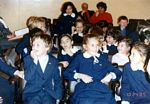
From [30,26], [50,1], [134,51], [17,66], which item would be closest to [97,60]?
[134,51]

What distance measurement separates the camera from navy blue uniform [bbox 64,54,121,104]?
3.73 meters

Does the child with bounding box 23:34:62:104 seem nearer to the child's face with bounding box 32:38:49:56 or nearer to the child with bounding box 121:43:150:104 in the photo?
the child's face with bounding box 32:38:49:56

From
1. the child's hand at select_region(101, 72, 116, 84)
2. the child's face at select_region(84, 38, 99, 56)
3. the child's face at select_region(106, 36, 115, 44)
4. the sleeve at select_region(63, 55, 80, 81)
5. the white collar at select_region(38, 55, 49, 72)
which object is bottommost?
the child's face at select_region(106, 36, 115, 44)

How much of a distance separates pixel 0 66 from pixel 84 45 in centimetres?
88

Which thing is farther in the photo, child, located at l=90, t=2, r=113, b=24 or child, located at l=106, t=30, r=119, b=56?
child, located at l=90, t=2, r=113, b=24

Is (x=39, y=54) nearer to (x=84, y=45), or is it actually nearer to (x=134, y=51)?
(x=84, y=45)

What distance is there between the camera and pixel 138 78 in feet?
12.3

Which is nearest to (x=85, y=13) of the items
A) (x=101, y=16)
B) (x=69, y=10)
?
(x=101, y=16)

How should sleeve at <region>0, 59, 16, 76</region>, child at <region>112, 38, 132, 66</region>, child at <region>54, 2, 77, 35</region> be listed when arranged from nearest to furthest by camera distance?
sleeve at <region>0, 59, 16, 76</region> → child at <region>112, 38, 132, 66</region> → child at <region>54, 2, 77, 35</region>

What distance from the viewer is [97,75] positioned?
387 centimetres

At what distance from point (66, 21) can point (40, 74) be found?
394 centimetres

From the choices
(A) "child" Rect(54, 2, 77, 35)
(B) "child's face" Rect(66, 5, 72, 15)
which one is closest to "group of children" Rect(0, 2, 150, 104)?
(A) "child" Rect(54, 2, 77, 35)

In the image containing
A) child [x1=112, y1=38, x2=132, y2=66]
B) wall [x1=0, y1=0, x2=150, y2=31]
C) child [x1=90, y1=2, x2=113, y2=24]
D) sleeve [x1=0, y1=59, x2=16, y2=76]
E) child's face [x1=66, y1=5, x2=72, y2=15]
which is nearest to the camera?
sleeve [x1=0, y1=59, x2=16, y2=76]

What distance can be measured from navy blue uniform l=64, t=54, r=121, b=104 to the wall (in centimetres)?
523
